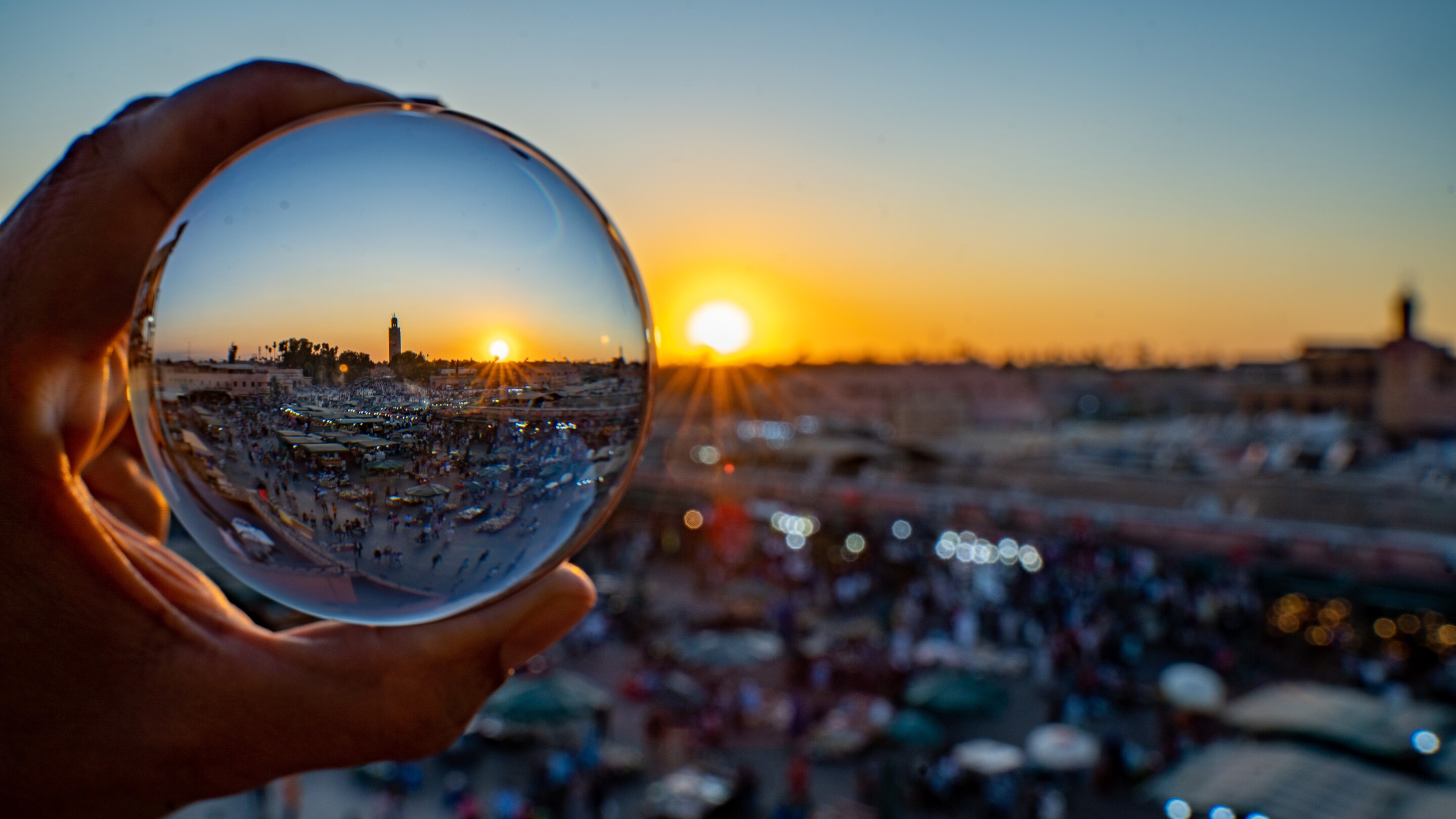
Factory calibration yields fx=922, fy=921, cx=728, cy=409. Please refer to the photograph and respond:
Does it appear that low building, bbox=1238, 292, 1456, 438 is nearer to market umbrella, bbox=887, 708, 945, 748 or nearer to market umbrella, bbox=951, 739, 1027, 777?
Result: market umbrella, bbox=951, 739, 1027, 777

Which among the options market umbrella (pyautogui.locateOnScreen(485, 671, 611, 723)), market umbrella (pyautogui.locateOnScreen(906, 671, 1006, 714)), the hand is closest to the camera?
the hand

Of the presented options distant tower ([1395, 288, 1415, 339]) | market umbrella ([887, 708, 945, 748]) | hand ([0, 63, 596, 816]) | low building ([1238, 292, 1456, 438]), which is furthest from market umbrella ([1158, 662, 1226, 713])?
distant tower ([1395, 288, 1415, 339])

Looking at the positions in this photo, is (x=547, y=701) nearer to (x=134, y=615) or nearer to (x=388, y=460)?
(x=134, y=615)

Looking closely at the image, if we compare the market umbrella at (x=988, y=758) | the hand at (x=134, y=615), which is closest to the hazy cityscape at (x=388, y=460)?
the hand at (x=134, y=615)

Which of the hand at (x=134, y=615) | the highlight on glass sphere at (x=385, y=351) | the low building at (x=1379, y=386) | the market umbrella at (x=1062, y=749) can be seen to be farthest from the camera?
the low building at (x=1379, y=386)

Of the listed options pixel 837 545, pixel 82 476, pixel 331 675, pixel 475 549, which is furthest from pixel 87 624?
pixel 837 545

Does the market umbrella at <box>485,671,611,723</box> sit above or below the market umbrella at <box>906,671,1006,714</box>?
above

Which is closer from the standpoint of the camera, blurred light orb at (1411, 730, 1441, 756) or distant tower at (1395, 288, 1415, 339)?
blurred light orb at (1411, 730, 1441, 756)

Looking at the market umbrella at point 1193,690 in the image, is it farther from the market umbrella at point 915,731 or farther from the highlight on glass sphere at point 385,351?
the highlight on glass sphere at point 385,351
